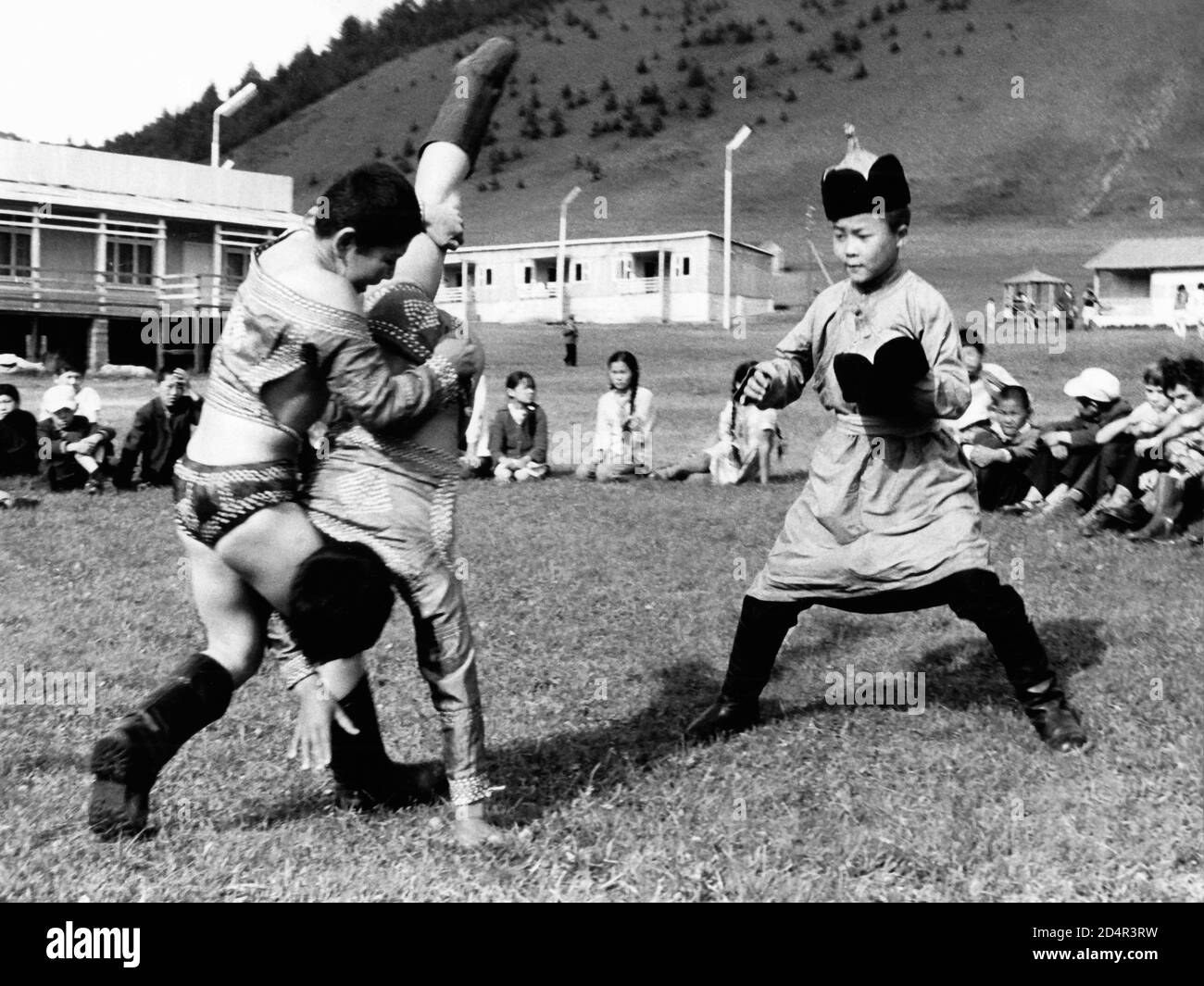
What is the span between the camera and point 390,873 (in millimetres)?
3812

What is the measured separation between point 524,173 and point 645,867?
297ft

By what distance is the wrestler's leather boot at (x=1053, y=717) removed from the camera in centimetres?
513

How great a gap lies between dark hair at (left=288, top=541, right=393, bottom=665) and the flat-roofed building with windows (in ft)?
98.6

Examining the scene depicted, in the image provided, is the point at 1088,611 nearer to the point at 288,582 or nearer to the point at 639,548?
the point at 639,548

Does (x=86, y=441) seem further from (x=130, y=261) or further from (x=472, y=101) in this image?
(x=130, y=261)

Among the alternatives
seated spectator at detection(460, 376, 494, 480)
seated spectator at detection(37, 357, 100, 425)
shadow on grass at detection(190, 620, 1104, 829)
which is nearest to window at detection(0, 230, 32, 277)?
seated spectator at detection(37, 357, 100, 425)

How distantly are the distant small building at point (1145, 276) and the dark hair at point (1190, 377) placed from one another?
39250 millimetres

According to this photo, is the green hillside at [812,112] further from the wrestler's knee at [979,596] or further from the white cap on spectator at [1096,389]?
the wrestler's knee at [979,596]

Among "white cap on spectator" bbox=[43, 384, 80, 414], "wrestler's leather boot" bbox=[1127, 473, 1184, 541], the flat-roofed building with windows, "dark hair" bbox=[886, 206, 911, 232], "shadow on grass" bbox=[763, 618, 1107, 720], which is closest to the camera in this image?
"dark hair" bbox=[886, 206, 911, 232]

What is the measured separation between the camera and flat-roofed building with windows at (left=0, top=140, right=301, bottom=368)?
35.0 m

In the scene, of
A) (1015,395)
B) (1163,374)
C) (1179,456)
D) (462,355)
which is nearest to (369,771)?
(462,355)

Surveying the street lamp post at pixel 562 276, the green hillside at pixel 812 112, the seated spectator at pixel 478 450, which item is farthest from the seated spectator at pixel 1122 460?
the green hillside at pixel 812 112

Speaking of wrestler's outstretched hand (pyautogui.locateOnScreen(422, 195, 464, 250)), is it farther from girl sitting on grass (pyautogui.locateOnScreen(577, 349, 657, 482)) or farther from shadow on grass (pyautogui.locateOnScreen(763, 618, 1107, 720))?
girl sitting on grass (pyautogui.locateOnScreen(577, 349, 657, 482))

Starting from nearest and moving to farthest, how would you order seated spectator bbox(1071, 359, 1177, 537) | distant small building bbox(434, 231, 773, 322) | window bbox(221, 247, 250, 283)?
seated spectator bbox(1071, 359, 1177, 537), window bbox(221, 247, 250, 283), distant small building bbox(434, 231, 773, 322)
